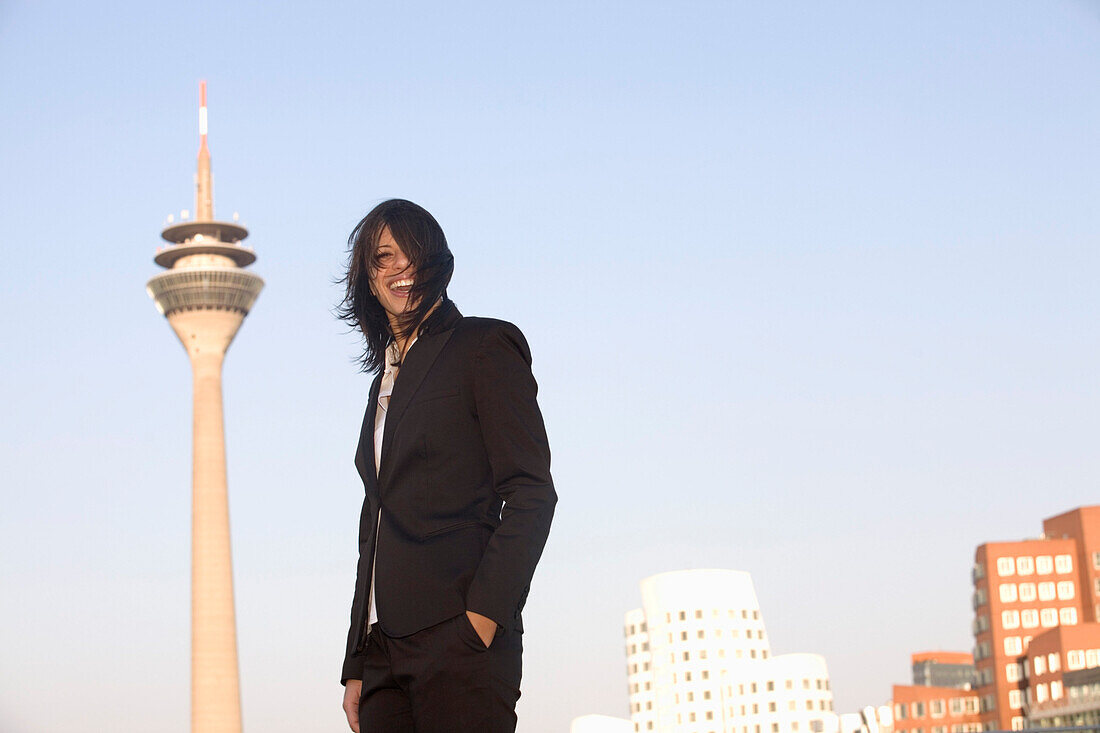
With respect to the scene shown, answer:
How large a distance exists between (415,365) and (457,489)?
1.36 feet

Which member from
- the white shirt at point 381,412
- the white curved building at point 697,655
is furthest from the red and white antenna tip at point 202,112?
the white shirt at point 381,412

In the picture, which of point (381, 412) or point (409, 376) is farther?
point (381, 412)

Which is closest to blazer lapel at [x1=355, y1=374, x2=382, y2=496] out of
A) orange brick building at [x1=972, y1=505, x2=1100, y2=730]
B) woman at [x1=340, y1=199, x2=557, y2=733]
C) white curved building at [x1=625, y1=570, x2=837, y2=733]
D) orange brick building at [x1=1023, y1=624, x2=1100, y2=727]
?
woman at [x1=340, y1=199, x2=557, y2=733]

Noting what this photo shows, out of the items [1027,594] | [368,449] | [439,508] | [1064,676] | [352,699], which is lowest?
[352,699]

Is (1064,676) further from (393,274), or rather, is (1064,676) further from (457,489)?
(457,489)

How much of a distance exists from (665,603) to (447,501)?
119m

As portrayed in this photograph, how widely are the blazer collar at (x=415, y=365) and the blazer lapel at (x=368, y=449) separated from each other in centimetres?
2

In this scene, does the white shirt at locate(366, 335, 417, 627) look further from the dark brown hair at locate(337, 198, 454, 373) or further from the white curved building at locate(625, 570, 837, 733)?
the white curved building at locate(625, 570, 837, 733)

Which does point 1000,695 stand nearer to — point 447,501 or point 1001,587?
point 1001,587

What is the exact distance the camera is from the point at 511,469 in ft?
13.7

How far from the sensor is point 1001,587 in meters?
108

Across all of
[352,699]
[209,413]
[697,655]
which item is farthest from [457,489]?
[209,413]

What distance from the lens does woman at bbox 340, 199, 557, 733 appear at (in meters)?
4.00

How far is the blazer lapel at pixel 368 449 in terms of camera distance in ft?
14.5
